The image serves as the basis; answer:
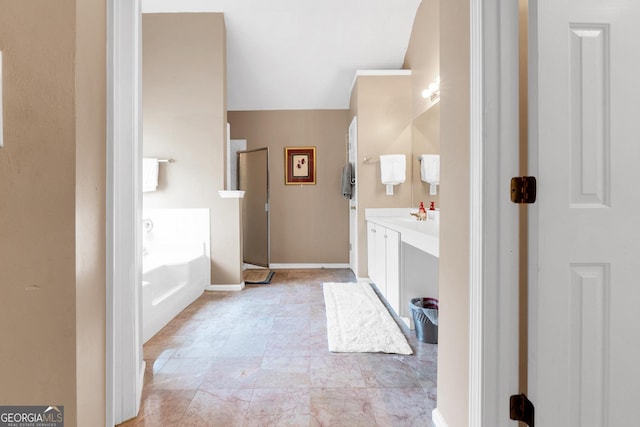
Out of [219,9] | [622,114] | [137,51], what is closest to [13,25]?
[137,51]

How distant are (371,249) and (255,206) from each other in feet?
6.27

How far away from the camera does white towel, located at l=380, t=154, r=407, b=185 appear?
3.59m

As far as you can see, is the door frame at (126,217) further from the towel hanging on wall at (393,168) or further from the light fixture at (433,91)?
the towel hanging on wall at (393,168)

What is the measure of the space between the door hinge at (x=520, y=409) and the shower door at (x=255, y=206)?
11.8 ft

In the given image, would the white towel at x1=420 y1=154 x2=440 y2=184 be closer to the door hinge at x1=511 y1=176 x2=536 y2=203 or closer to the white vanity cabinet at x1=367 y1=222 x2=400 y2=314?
the white vanity cabinet at x1=367 y1=222 x2=400 y2=314

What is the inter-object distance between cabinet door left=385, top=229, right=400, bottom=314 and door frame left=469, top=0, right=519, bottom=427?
1.41 m

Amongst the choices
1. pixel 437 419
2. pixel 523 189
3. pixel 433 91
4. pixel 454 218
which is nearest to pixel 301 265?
pixel 433 91

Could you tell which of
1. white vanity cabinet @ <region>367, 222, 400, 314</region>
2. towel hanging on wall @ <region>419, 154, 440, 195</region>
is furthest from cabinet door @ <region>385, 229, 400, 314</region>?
towel hanging on wall @ <region>419, 154, 440, 195</region>

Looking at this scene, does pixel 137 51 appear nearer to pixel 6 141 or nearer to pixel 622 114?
pixel 6 141

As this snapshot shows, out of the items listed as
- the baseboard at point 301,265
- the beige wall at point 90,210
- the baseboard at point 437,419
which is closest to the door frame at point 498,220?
the baseboard at point 437,419

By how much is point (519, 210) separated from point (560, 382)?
51 cm

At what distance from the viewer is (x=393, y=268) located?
2520 mm

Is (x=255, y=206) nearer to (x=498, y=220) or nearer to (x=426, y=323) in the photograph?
(x=426, y=323)

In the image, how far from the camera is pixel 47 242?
562mm
